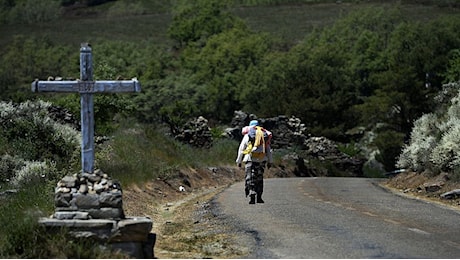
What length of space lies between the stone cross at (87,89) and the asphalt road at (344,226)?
283 cm

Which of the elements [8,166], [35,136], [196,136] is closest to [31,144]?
[35,136]

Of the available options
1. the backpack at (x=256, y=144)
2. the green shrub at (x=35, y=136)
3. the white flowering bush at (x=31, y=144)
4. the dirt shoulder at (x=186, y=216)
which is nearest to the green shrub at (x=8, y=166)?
the white flowering bush at (x=31, y=144)

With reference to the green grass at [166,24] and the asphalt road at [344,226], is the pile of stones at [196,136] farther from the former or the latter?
the green grass at [166,24]

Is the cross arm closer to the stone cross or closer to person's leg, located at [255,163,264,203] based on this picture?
the stone cross

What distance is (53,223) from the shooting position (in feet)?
34.6

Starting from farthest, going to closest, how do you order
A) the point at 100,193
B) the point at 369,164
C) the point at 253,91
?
the point at 253,91 → the point at 369,164 → the point at 100,193

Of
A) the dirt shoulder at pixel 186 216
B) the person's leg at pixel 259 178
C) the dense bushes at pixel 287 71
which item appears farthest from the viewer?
the dense bushes at pixel 287 71

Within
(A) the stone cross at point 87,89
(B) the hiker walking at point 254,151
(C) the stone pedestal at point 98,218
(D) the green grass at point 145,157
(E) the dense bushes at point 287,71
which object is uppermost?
(A) the stone cross at point 87,89

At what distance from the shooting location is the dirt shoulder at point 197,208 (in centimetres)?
1287

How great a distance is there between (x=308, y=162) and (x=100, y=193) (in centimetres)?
4081

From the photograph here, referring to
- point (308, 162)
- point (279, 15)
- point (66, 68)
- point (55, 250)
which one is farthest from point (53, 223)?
point (279, 15)

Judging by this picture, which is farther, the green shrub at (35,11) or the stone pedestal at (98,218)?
the green shrub at (35,11)

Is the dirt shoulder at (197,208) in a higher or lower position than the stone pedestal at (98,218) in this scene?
lower

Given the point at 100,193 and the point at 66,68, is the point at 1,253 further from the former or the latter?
the point at 66,68
